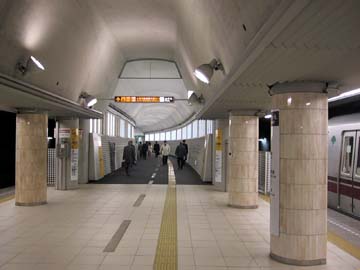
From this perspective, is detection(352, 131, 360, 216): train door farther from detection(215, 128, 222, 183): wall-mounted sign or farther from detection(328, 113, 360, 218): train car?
detection(215, 128, 222, 183): wall-mounted sign

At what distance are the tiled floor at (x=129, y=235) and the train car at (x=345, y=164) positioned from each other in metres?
1.94

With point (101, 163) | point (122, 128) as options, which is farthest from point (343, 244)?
point (122, 128)

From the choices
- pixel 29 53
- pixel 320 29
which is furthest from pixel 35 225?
pixel 320 29

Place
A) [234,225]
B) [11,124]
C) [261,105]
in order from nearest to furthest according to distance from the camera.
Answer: [234,225]
[261,105]
[11,124]

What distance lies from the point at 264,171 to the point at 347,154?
12.5 ft

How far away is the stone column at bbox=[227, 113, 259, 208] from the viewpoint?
10250 mm

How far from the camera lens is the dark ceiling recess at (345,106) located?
992 cm

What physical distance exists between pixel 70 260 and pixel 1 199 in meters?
6.74

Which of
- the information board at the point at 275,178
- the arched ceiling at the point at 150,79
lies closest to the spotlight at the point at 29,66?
the information board at the point at 275,178

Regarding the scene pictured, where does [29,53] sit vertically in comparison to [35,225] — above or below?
above

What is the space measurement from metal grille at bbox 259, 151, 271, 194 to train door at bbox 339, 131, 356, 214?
3.26 metres

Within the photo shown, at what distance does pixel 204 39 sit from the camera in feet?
28.1

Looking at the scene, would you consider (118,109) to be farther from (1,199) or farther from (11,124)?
(1,199)

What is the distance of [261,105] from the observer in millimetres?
9195
